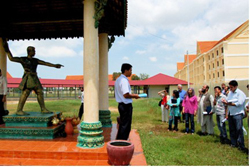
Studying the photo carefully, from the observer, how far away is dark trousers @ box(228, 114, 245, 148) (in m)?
4.65

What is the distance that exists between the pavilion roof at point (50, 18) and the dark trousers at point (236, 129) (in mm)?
3797

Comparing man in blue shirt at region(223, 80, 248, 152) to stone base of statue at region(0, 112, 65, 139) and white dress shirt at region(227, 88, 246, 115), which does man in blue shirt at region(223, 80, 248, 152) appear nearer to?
white dress shirt at region(227, 88, 246, 115)

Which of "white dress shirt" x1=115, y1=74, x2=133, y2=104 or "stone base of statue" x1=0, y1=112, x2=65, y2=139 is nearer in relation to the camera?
"white dress shirt" x1=115, y1=74, x2=133, y2=104

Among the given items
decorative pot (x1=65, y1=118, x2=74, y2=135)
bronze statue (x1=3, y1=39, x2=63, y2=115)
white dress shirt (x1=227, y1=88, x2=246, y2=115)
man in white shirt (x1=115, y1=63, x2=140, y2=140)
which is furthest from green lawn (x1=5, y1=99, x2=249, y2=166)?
bronze statue (x1=3, y1=39, x2=63, y2=115)

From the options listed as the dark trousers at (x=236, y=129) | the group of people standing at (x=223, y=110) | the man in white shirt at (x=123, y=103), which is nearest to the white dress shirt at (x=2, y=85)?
the man in white shirt at (x=123, y=103)

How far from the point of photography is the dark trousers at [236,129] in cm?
465

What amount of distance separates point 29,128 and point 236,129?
490cm

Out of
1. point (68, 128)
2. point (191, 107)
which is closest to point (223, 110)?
point (191, 107)

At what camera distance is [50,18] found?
19.3 feet

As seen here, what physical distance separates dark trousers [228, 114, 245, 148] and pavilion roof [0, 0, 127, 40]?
3.80 metres

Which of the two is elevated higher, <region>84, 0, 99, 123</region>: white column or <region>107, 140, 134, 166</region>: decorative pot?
<region>84, 0, 99, 123</region>: white column

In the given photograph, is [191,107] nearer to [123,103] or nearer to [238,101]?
[238,101]

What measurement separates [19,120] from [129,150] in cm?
308

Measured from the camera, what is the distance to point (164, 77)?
100 feet
